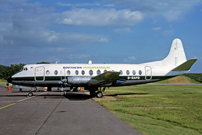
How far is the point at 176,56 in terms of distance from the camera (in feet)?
92.6

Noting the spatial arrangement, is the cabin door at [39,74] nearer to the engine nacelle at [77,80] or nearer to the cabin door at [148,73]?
the engine nacelle at [77,80]

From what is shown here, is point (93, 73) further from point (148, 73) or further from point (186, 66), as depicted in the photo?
point (186, 66)

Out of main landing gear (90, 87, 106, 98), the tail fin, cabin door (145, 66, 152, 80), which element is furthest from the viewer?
the tail fin

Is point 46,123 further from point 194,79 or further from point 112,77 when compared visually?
point 194,79

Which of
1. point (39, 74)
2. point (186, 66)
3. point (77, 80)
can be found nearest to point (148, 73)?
point (186, 66)

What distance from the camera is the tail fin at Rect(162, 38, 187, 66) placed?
28.2 metres

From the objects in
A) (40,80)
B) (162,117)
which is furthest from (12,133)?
(40,80)

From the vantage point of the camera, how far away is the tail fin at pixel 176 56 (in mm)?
28156

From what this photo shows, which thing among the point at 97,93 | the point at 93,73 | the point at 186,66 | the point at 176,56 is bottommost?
the point at 97,93

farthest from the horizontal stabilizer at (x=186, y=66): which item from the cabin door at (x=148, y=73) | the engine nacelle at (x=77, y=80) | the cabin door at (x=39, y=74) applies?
the cabin door at (x=39, y=74)

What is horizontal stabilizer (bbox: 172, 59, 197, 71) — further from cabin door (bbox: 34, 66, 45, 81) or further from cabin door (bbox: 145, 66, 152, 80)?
cabin door (bbox: 34, 66, 45, 81)

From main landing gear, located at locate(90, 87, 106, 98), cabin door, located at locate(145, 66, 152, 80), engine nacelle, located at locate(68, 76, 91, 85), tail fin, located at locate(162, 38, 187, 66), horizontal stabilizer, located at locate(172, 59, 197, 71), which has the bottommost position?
main landing gear, located at locate(90, 87, 106, 98)

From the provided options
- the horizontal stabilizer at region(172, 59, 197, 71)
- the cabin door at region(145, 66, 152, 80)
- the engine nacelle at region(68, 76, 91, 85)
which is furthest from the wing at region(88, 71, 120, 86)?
the horizontal stabilizer at region(172, 59, 197, 71)

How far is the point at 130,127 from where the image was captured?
31.3 ft
